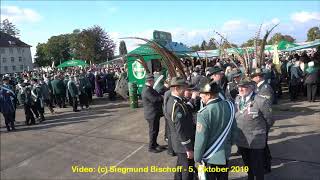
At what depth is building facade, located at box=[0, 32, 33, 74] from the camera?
2297 mm

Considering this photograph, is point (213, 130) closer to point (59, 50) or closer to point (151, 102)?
point (151, 102)

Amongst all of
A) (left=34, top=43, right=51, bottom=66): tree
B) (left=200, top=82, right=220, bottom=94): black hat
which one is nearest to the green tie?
(left=200, top=82, right=220, bottom=94): black hat

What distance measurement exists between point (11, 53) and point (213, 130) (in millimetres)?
2292

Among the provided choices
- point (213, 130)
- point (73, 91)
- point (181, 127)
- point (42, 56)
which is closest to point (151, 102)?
point (181, 127)

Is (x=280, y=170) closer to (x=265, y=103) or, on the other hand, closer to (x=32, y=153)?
(x=265, y=103)

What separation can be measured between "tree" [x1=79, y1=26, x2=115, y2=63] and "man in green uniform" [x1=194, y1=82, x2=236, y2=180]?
3728 centimetres

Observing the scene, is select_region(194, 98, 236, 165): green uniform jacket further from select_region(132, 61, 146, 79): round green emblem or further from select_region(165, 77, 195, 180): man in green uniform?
select_region(132, 61, 146, 79): round green emblem

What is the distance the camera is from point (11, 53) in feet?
7.88

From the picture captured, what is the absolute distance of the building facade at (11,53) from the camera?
2.30m

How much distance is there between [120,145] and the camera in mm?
7199

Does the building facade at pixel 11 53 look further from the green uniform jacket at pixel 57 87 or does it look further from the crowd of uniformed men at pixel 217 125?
the green uniform jacket at pixel 57 87

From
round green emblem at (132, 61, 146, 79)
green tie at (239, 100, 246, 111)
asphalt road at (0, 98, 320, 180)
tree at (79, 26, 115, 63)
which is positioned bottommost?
asphalt road at (0, 98, 320, 180)

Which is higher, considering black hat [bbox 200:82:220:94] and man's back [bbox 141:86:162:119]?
black hat [bbox 200:82:220:94]

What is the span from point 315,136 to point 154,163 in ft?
12.5
